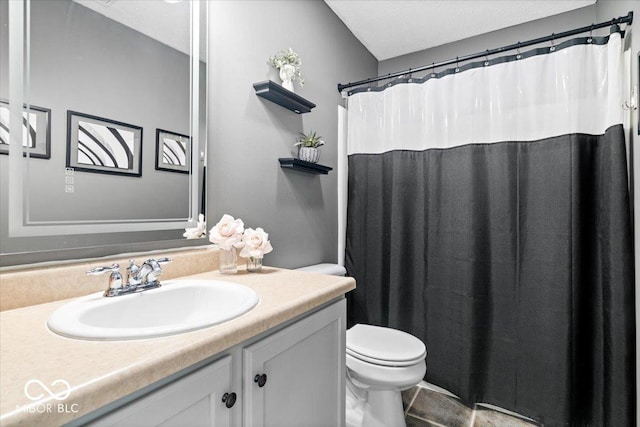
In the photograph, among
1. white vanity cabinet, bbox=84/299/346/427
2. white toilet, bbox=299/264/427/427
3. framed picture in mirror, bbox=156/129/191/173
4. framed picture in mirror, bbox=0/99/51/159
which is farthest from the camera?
white toilet, bbox=299/264/427/427

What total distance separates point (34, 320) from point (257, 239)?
70 cm

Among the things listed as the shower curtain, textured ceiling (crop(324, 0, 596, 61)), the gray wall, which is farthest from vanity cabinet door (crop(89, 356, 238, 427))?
textured ceiling (crop(324, 0, 596, 61))

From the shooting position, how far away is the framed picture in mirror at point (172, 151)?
118 centimetres

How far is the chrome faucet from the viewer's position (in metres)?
0.90

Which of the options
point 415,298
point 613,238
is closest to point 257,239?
point 415,298

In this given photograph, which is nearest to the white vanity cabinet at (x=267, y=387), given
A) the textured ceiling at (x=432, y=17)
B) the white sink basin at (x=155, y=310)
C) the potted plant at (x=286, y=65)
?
the white sink basin at (x=155, y=310)

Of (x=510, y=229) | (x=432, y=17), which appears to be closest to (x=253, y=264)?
(x=510, y=229)

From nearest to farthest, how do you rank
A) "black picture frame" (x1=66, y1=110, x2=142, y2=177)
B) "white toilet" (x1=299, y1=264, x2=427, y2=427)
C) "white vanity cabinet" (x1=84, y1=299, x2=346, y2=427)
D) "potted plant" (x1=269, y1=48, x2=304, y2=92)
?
"white vanity cabinet" (x1=84, y1=299, x2=346, y2=427), "black picture frame" (x1=66, y1=110, x2=142, y2=177), "white toilet" (x1=299, y1=264, x2=427, y2=427), "potted plant" (x1=269, y1=48, x2=304, y2=92)

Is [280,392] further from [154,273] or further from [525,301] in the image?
[525,301]

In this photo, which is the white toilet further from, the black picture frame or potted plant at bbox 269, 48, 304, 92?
potted plant at bbox 269, 48, 304, 92

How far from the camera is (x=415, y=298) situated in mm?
2061

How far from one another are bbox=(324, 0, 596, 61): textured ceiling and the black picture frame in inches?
65.2

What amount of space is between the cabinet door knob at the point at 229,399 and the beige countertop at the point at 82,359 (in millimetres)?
114

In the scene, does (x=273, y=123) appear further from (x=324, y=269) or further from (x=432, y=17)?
(x=432, y=17)
